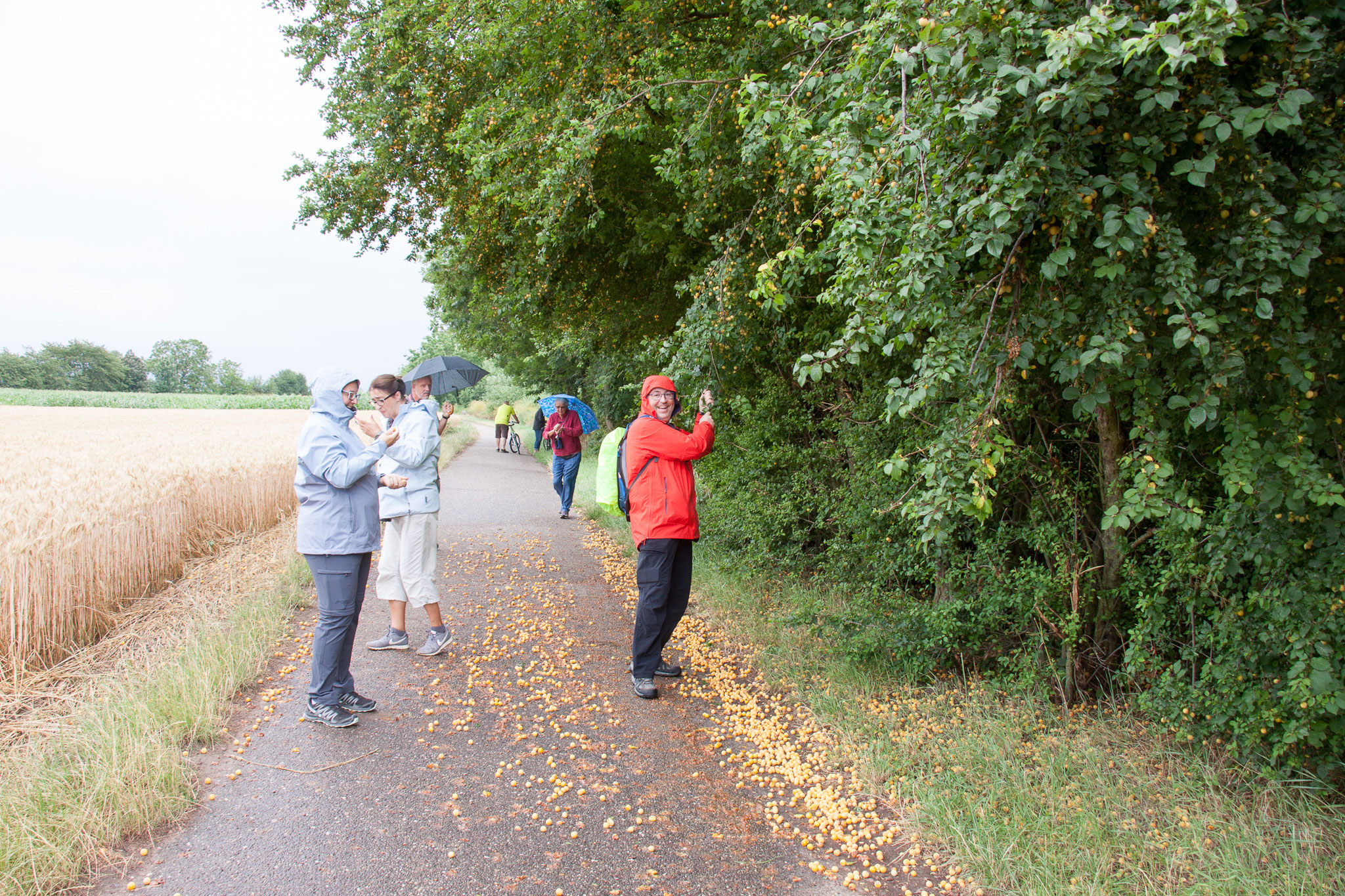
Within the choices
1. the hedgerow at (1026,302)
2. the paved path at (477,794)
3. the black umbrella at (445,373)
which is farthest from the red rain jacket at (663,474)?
the black umbrella at (445,373)

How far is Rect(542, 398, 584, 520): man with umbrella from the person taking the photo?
1188 cm

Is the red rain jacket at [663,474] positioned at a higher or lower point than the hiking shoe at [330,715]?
higher

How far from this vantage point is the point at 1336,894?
2.60 metres

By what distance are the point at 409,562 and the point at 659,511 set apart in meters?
2.22

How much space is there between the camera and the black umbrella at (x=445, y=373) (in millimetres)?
7934

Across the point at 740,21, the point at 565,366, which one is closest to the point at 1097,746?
the point at 740,21

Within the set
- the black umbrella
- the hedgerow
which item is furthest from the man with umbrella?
the hedgerow

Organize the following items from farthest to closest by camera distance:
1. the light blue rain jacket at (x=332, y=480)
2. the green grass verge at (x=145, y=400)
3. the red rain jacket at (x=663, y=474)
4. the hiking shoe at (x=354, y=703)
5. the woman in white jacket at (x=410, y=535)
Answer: the green grass verge at (x=145, y=400), the woman in white jacket at (x=410, y=535), the red rain jacket at (x=663, y=474), the hiking shoe at (x=354, y=703), the light blue rain jacket at (x=332, y=480)

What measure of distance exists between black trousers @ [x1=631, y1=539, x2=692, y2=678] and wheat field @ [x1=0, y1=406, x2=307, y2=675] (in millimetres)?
4104

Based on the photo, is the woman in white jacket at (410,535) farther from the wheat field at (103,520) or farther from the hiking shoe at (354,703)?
the wheat field at (103,520)

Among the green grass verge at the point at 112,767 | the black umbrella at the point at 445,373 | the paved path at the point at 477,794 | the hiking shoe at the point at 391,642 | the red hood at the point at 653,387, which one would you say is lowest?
the paved path at the point at 477,794

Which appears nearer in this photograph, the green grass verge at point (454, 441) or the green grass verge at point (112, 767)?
the green grass verge at point (112, 767)

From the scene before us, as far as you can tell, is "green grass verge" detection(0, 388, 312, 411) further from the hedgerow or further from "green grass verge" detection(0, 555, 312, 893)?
"green grass verge" detection(0, 555, 312, 893)

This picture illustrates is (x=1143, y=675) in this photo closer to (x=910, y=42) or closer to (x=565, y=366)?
(x=910, y=42)
